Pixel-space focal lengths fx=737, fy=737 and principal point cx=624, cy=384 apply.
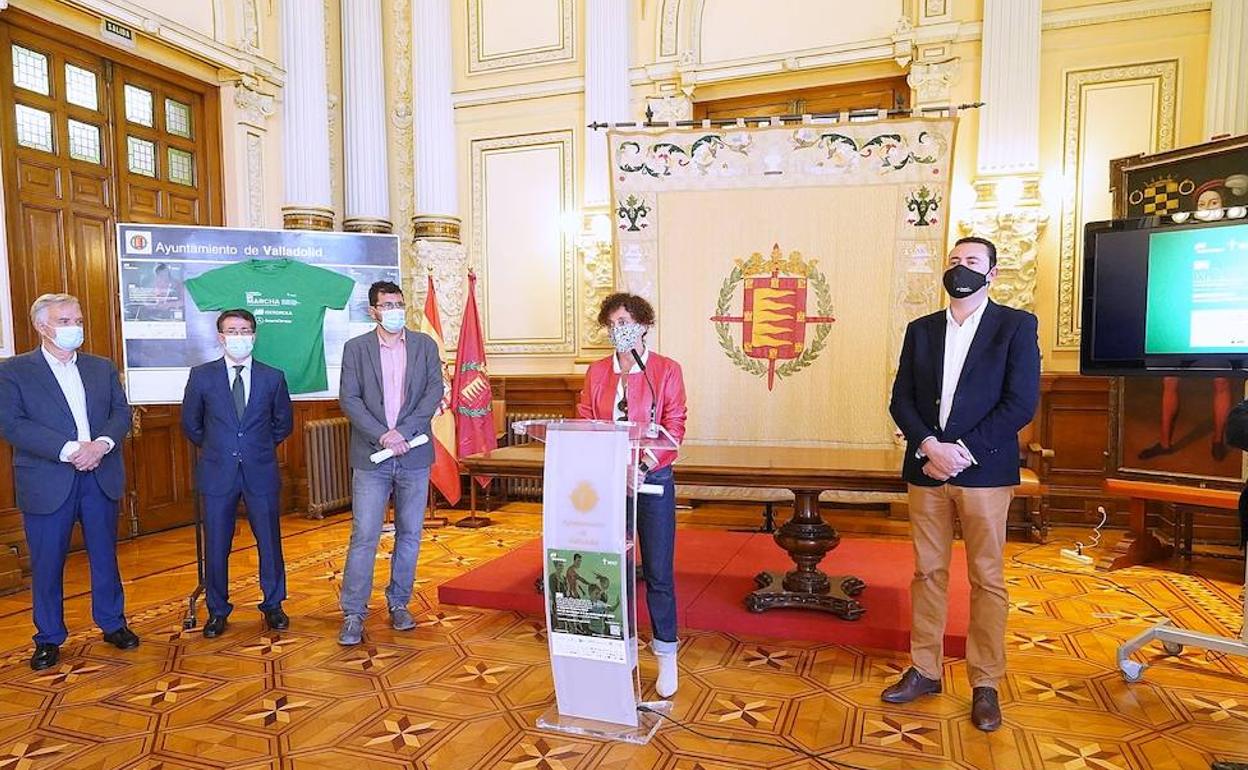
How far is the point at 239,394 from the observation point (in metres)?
3.32

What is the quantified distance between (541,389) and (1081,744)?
15.9 ft

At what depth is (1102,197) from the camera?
5238mm

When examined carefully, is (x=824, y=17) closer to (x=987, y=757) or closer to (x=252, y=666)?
(x=987, y=757)

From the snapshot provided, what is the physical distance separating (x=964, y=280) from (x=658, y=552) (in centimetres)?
136

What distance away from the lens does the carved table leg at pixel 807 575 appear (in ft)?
10.9

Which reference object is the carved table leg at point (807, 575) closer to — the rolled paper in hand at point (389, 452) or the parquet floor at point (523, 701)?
the parquet floor at point (523, 701)

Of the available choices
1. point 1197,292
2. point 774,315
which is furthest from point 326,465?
point 1197,292

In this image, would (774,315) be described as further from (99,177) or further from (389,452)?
(99,177)

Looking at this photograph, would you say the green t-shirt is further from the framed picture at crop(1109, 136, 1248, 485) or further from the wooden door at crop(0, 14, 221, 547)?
the framed picture at crop(1109, 136, 1248, 485)

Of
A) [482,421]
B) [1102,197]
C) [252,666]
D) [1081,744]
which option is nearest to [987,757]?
[1081,744]

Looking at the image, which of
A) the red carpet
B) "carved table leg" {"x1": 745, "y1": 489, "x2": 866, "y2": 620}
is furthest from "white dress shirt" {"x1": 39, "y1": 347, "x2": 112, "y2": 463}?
"carved table leg" {"x1": 745, "y1": 489, "x2": 866, "y2": 620}

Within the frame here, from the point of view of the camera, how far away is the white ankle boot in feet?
8.64

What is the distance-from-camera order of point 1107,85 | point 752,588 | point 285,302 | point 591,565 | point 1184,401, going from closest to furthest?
point 591,565
point 752,588
point 285,302
point 1184,401
point 1107,85

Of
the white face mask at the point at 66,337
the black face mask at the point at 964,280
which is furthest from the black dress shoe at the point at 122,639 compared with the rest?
the black face mask at the point at 964,280
